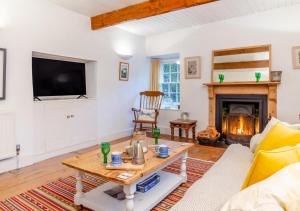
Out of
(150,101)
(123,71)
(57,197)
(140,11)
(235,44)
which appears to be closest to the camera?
(57,197)

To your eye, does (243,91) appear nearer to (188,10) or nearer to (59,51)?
(188,10)

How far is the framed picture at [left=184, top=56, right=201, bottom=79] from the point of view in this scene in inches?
182

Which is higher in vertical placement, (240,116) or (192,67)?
(192,67)

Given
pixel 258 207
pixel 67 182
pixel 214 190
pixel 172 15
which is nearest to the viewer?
pixel 258 207

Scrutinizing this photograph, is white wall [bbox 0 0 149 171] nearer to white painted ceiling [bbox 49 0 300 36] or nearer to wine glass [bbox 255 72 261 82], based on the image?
white painted ceiling [bbox 49 0 300 36]

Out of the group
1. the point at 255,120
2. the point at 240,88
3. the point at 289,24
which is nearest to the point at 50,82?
the point at 240,88

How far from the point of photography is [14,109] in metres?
2.99

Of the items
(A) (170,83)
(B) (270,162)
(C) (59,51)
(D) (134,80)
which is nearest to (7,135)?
(C) (59,51)

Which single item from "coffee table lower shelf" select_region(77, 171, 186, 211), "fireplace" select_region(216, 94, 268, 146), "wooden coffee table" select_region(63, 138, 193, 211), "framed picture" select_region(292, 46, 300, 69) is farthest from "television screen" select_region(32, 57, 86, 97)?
"framed picture" select_region(292, 46, 300, 69)

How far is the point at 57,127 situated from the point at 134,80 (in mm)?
2219

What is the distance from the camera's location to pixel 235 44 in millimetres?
4203

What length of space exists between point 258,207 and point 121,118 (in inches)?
169

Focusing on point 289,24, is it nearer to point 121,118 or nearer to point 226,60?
point 226,60

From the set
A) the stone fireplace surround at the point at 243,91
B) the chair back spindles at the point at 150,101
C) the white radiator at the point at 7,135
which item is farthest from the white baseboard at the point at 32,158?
the stone fireplace surround at the point at 243,91
